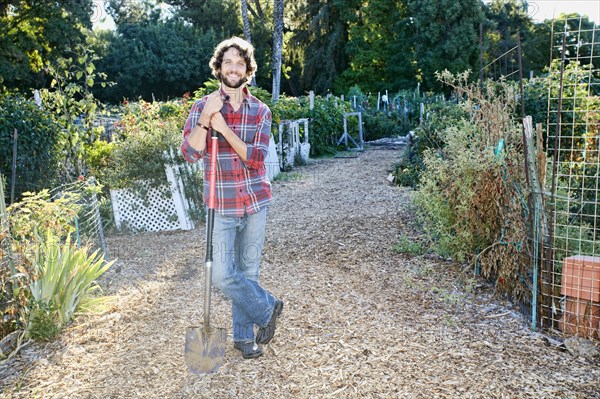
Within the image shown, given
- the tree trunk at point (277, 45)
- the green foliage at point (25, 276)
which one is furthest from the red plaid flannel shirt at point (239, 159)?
the tree trunk at point (277, 45)

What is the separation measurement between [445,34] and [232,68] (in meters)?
29.1

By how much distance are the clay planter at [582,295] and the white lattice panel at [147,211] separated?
4.44 meters

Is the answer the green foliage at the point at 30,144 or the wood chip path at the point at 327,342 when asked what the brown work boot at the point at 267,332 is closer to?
the wood chip path at the point at 327,342

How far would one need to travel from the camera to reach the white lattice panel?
659cm

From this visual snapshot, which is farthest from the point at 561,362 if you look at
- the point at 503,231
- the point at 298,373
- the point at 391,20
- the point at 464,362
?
the point at 391,20

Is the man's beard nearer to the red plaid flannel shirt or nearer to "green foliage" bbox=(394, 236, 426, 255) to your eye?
the red plaid flannel shirt

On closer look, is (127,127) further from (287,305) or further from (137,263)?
(287,305)

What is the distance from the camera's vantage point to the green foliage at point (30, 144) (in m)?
6.29

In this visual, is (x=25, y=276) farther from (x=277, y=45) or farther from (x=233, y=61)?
(x=277, y=45)

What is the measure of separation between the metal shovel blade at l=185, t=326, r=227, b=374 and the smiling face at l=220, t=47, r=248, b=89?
1246mm

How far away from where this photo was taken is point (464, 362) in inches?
121

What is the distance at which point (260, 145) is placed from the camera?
2797mm

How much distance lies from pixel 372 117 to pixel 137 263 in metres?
13.6

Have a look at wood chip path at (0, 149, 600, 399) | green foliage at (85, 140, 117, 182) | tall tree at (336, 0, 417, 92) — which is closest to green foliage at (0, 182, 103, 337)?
wood chip path at (0, 149, 600, 399)
